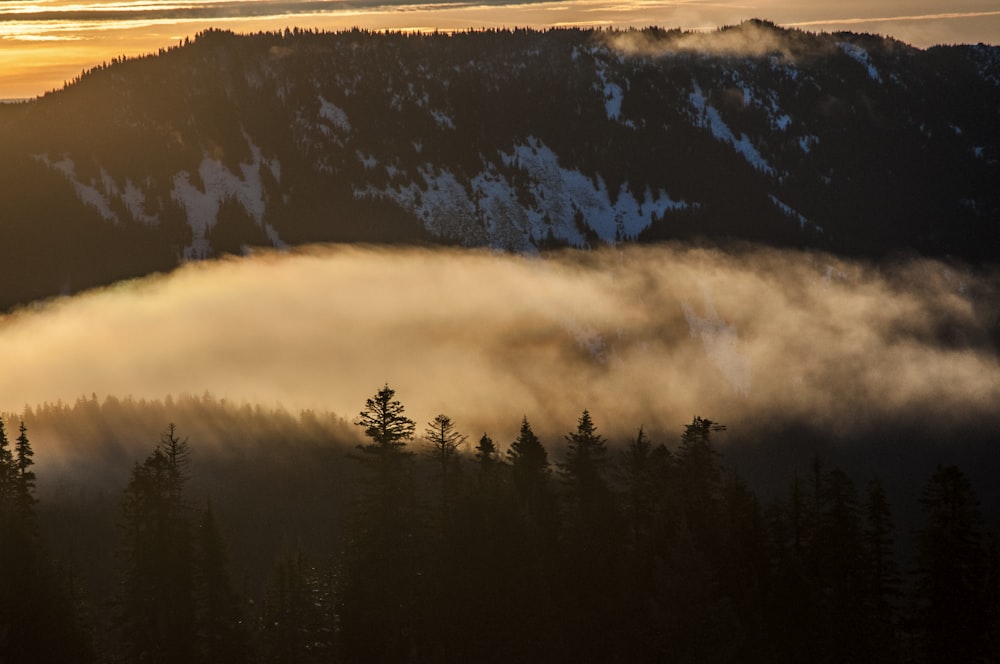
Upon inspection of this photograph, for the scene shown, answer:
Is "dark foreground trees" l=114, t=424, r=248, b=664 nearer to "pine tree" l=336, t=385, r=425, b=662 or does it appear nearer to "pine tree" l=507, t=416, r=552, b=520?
"pine tree" l=336, t=385, r=425, b=662

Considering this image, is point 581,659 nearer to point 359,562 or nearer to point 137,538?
point 359,562

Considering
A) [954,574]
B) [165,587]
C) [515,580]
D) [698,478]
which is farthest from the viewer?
[698,478]

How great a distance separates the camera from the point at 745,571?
60.7 metres

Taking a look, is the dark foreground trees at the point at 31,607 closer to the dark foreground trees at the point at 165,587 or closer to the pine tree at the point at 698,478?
the dark foreground trees at the point at 165,587

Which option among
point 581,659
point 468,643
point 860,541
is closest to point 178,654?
point 468,643

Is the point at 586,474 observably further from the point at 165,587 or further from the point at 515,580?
the point at 165,587

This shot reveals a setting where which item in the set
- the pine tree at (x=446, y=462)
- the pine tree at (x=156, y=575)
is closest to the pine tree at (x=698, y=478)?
the pine tree at (x=446, y=462)

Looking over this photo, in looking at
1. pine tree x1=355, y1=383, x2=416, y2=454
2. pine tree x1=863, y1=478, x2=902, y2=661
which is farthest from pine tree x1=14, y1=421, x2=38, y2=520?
pine tree x1=863, y1=478, x2=902, y2=661

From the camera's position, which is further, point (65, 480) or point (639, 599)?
point (65, 480)

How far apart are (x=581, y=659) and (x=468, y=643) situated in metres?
4.75

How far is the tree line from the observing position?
53.8m

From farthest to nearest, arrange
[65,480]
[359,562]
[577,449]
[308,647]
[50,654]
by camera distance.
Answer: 1. [65,480]
2. [577,449]
3. [308,647]
4. [359,562]
5. [50,654]

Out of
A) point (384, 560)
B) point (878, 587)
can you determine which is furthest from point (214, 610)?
point (878, 587)

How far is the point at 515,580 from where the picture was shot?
2235 inches
